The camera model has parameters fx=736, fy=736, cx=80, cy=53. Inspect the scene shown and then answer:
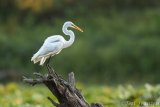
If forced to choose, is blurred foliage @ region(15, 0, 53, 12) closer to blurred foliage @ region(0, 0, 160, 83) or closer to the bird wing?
blurred foliage @ region(0, 0, 160, 83)

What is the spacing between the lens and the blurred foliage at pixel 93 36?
69.1 feet

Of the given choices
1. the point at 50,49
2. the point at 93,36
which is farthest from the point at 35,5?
the point at 50,49

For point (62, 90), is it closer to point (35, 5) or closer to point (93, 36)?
point (93, 36)

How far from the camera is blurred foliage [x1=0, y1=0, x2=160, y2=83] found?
21.0m

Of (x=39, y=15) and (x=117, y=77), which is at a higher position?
(x=39, y=15)

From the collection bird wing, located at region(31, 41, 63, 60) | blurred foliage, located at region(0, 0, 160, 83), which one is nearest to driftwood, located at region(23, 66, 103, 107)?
bird wing, located at region(31, 41, 63, 60)

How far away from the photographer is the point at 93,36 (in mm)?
22688

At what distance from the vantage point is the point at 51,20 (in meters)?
24.4

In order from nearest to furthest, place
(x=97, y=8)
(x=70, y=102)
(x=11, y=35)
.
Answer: (x=70, y=102) → (x=11, y=35) → (x=97, y=8)

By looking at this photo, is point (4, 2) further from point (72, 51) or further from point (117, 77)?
point (117, 77)

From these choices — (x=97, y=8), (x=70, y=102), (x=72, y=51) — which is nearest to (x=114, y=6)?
(x=97, y=8)

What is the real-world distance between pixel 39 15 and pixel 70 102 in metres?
16.9

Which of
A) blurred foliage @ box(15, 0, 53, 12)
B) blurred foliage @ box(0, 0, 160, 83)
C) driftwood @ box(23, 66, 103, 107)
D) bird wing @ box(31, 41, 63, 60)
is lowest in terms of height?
driftwood @ box(23, 66, 103, 107)

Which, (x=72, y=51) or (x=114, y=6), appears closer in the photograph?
(x=72, y=51)
